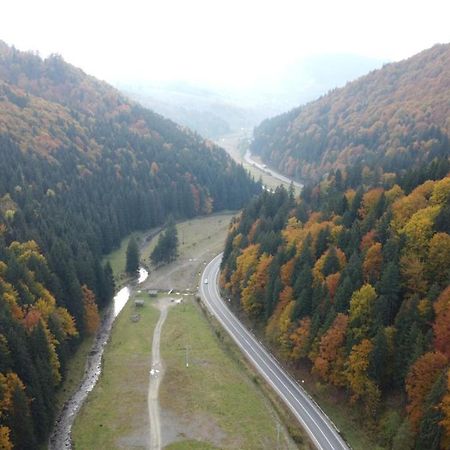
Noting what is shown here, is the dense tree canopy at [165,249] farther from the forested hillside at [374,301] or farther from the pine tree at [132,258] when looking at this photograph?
the forested hillside at [374,301]

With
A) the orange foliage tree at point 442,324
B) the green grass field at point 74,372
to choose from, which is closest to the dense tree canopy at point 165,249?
the green grass field at point 74,372

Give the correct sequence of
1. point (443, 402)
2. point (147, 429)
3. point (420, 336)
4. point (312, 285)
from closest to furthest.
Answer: point (443, 402) → point (420, 336) → point (147, 429) → point (312, 285)

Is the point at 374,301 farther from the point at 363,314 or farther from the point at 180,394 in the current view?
the point at 180,394

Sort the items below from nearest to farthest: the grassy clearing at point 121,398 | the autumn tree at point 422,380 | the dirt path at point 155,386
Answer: the autumn tree at point 422,380 → the dirt path at point 155,386 → the grassy clearing at point 121,398

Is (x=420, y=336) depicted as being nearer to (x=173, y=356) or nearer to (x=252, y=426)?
(x=252, y=426)

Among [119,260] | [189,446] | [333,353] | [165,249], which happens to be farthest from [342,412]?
[119,260]

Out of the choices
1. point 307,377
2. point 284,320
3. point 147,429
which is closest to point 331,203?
point 284,320
